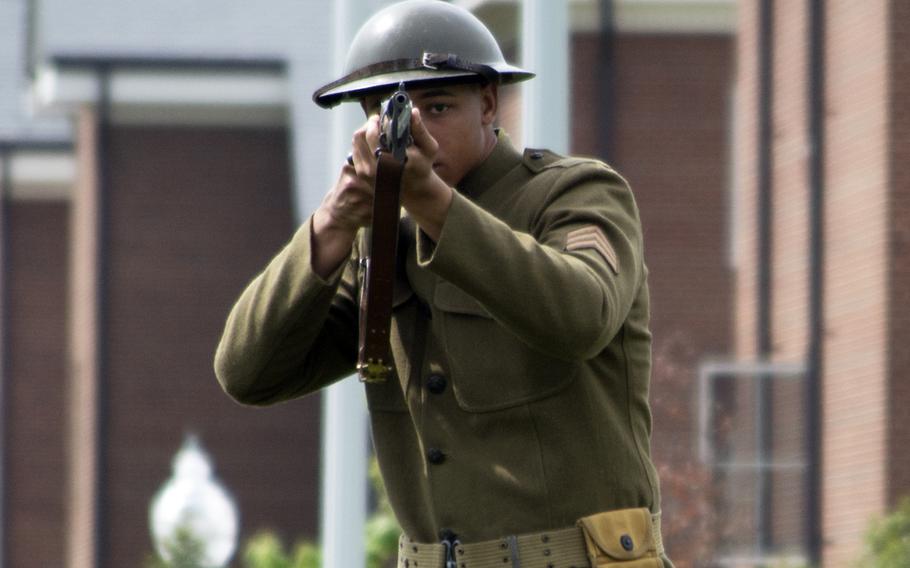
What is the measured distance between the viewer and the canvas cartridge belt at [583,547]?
4.00 m

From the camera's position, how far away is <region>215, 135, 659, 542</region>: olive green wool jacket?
401cm

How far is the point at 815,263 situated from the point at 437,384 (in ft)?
37.5

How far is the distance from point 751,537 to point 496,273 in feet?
38.7

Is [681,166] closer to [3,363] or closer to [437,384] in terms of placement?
[3,363]

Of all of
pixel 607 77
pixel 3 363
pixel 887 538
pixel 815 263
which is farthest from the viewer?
pixel 3 363

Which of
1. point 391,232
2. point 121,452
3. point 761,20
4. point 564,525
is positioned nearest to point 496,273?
point 391,232

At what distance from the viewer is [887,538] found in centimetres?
1250

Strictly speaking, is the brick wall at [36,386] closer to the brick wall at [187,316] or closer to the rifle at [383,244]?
the brick wall at [187,316]

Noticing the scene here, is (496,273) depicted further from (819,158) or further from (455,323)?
(819,158)

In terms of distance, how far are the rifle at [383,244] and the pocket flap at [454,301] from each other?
0.47 feet

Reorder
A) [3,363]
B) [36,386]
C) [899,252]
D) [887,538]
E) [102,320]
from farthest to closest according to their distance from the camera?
[36,386] < [3,363] < [102,320] < [899,252] < [887,538]

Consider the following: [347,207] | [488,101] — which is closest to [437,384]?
[347,207]

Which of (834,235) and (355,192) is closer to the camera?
(355,192)

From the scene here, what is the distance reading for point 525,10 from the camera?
8.70m
